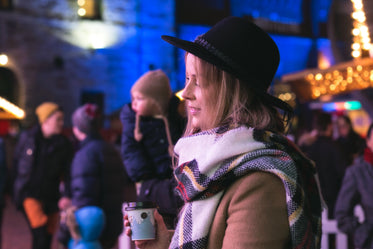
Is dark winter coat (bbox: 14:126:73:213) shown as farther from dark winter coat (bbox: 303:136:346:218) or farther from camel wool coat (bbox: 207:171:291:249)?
camel wool coat (bbox: 207:171:291:249)

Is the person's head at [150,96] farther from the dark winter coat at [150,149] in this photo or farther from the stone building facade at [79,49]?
the stone building facade at [79,49]

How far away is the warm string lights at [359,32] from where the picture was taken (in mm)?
4812

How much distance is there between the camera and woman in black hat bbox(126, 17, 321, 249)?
122 cm

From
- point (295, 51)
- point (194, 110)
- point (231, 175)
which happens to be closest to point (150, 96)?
point (194, 110)

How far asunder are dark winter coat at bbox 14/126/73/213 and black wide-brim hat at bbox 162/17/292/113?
3.91 meters

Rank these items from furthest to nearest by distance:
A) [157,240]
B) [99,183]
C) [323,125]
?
[323,125] < [99,183] < [157,240]

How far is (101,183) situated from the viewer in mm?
4133

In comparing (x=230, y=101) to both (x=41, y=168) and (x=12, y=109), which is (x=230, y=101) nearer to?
(x=41, y=168)

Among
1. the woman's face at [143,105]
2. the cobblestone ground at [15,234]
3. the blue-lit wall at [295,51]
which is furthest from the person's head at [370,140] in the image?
the blue-lit wall at [295,51]

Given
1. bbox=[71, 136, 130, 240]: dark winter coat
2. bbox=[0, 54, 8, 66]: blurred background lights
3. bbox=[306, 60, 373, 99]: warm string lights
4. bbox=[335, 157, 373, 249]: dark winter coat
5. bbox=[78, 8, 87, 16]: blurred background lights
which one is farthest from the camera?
bbox=[78, 8, 87, 16]: blurred background lights

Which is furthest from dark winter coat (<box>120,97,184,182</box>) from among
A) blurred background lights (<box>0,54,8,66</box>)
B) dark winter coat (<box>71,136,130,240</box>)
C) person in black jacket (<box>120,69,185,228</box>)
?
blurred background lights (<box>0,54,8,66</box>)

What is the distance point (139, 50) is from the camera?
777 inches

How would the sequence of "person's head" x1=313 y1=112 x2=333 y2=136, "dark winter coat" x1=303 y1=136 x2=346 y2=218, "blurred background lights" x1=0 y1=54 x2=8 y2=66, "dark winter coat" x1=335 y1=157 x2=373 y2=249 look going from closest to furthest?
"dark winter coat" x1=335 y1=157 x2=373 y2=249
"dark winter coat" x1=303 y1=136 x2=346 y2=218
"person's head" x1=313 y1=112 x2=333 y2=136
"blurred background lights" x1=0 y1=54 x2=8 y2=66

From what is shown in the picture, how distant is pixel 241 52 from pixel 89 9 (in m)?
18.8
